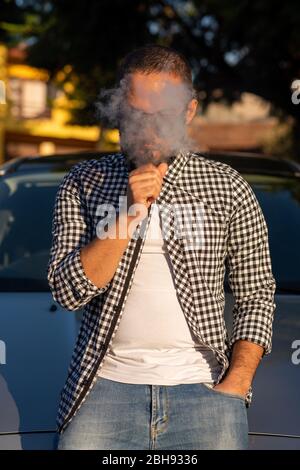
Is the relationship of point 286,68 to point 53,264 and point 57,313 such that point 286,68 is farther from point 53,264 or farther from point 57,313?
point 53,264

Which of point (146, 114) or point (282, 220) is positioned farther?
point (282, 220)

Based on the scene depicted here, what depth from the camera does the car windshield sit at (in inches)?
143

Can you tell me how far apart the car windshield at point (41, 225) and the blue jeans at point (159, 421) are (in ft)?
4.36

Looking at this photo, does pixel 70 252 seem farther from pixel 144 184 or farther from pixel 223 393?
pixel 223 393

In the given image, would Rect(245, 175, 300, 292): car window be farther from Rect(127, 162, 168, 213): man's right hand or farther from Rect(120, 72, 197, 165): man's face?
Rect(127, 162, 168, 213): man's right hand

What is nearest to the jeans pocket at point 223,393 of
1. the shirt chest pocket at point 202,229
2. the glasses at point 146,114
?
the shirt chest pocket at point 202,229

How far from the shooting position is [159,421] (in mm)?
2180

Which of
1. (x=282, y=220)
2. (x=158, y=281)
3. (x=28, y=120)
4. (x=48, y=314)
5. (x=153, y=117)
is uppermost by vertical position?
(x=153, y=117)

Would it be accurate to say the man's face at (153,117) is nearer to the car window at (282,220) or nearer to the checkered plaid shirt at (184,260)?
the checkered plaid shirt at (184,260)

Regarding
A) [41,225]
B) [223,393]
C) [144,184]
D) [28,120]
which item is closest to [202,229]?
[144,184]

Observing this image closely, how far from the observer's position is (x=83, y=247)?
2.19 metres

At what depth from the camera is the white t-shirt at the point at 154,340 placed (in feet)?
7.32

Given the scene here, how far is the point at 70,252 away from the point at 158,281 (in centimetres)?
23

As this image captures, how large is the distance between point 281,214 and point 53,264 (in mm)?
1884
